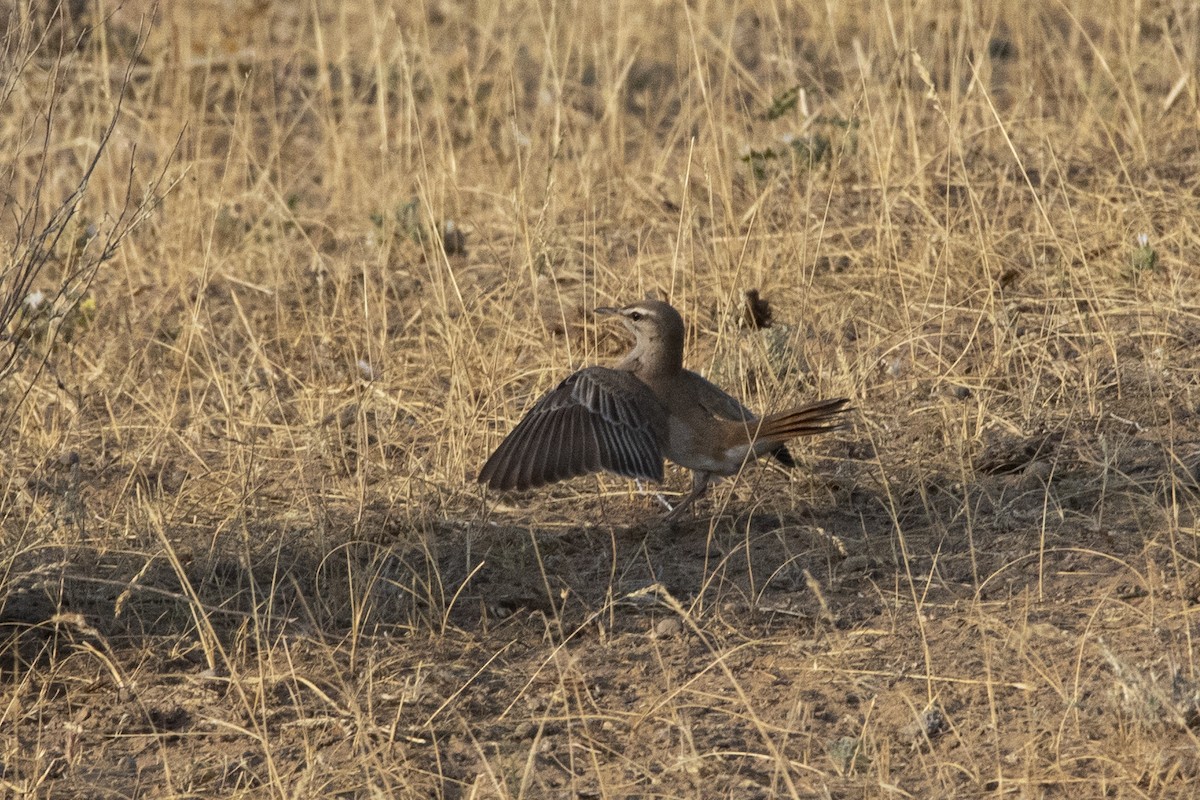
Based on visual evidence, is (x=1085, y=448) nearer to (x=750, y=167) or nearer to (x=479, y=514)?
(x=479, y=514)

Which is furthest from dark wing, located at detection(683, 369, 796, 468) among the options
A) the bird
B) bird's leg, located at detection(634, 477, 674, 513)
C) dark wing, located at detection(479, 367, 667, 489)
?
Answer: bird's leg, located at detection(634, 477, 674, 513)

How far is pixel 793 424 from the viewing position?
15.3 ft

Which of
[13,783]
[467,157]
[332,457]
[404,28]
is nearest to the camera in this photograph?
[13,783]

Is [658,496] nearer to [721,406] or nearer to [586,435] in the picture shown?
[721,406]

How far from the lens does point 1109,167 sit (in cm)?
734

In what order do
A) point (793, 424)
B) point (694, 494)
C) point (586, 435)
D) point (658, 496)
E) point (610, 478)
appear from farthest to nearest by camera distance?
point (610, 478)
point (658, 496)
point (694, 494)
point (586, 435)
point (793, 424)

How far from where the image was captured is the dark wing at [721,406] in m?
5.08

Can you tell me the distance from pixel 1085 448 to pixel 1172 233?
1.69m

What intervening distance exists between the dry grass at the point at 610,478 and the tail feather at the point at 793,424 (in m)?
0.34

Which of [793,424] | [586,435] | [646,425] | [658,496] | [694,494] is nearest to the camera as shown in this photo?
[793,424]

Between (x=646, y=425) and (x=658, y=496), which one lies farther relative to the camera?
(x=658, y=496)

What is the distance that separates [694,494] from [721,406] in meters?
0.30

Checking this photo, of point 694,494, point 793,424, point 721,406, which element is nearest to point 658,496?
point 694,494

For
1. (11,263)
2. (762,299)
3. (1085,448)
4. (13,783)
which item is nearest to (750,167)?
(762,299)
